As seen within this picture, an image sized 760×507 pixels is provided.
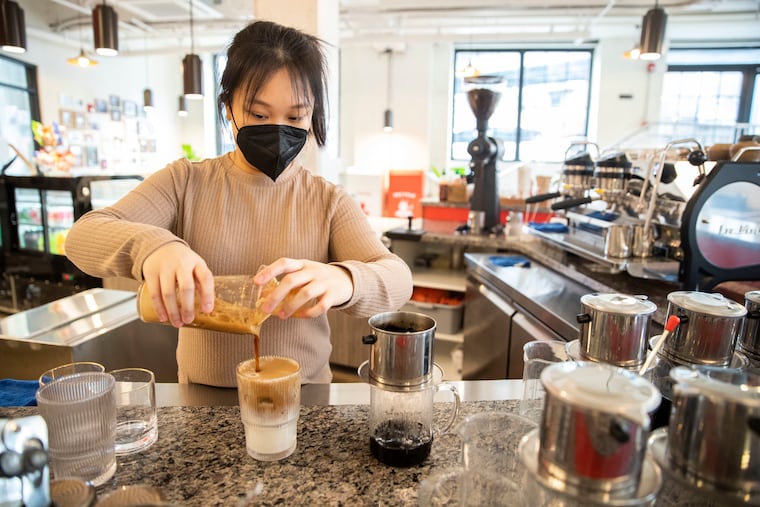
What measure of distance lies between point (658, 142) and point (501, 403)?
8.76 metres

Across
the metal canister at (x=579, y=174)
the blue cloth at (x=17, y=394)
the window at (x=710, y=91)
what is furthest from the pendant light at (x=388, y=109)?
the blue cloth at (x=17, y=394)

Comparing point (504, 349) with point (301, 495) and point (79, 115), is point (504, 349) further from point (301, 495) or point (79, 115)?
point (79, 115)

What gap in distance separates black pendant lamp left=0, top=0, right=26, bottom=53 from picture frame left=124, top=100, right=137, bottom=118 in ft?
17.3

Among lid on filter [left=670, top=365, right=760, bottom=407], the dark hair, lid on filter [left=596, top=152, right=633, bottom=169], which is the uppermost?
the dark hair

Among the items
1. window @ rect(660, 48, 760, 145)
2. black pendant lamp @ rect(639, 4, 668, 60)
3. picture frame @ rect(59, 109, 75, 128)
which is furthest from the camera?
window @ rect(660, 48, 760, 145)

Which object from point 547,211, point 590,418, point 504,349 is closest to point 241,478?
point 590,418

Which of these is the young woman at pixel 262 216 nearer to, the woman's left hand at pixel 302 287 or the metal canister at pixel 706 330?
the woman's left hand at pixel 302 287

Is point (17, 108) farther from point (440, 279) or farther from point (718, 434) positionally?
point (718, 434)

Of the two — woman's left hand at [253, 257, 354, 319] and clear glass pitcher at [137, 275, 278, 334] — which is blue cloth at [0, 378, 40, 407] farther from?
woman's left hand at [253, 257, 354, 319]

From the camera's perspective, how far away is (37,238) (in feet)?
13.0

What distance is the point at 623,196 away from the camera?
229 centimetres

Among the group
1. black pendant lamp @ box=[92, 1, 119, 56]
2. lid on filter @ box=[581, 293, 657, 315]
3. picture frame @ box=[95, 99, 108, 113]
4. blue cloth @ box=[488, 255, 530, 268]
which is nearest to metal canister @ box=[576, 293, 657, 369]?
lid on filter @ box=[581, 293, 657, 315]

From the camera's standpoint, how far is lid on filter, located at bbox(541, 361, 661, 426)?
0.48 metres

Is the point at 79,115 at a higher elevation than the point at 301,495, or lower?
higher
